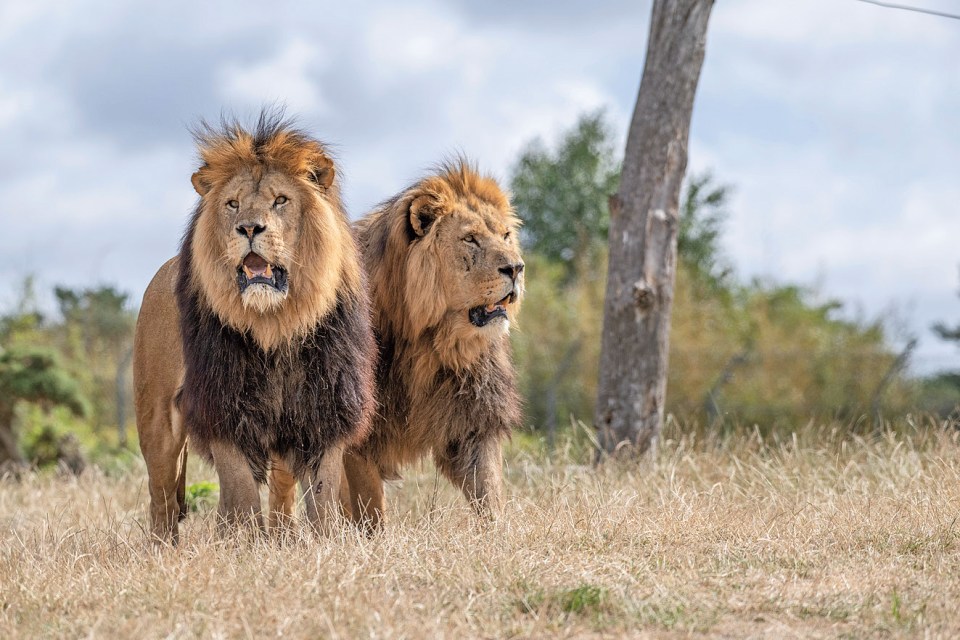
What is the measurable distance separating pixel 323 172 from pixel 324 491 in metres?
1.57

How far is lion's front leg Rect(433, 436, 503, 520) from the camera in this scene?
6.10 metres

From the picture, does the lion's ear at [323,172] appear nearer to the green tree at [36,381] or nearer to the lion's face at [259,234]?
the lion's face at [259,234]

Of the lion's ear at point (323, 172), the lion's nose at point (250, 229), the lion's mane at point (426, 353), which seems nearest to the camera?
the lion's nose at point (250, 229)

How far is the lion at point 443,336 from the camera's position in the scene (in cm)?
598

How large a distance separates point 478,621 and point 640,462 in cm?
433

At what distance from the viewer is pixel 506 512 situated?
5977 mm

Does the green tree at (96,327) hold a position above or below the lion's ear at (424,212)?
below

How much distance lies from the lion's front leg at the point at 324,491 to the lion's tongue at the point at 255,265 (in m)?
0.95

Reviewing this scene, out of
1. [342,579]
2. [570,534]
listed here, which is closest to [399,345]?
[570,534]

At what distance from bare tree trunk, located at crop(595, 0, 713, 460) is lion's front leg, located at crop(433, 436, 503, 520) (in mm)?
2713

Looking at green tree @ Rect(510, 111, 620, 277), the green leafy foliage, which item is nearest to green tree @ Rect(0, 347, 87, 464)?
the green leafy foliage

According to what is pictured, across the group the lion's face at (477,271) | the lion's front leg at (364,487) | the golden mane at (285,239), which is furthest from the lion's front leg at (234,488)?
the lion's face at (477,271)

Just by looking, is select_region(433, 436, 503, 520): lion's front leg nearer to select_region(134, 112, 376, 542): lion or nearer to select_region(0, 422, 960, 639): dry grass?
select_region(0, 422, 960, 639): dry grass

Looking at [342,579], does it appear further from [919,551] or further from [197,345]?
[919,551]
